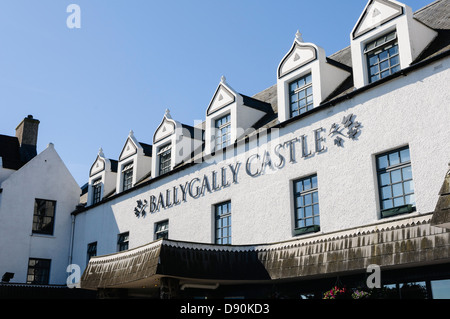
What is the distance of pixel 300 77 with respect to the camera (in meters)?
17.4

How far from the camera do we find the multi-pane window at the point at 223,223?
720 inches

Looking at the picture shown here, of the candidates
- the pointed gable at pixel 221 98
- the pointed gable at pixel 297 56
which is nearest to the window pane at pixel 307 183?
the pointed gable at pixel 297 56

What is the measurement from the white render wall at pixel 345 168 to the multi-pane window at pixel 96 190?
26.5ft

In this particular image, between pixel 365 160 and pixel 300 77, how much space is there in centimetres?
437

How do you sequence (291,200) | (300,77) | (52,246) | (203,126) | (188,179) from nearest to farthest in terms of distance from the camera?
1. (291,200)
2. (300,77)
3. (188,179)
4. (203,126)
5. (52,246)

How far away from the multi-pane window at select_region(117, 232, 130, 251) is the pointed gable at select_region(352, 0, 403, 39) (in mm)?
13077

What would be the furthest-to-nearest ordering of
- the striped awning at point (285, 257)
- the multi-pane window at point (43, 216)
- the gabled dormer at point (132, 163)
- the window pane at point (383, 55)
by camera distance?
the multi-pane window at point (43, 216) → the gabled dormer at point (132, 163) → the window pane at point (383, 55) → the striped awning at point (285, 257)

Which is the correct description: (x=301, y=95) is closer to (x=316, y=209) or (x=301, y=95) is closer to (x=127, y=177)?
(x=316, y=209)

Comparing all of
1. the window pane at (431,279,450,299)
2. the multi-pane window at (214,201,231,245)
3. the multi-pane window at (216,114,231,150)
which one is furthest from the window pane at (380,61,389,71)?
the multi-pane window at (214,201,231,245)

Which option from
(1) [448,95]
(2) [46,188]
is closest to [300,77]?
(1) [448,95]

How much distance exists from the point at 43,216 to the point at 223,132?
40.7ft

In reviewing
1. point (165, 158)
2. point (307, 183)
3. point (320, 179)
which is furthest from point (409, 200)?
point (165, 158)

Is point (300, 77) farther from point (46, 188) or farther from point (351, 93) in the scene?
point (46, 188)

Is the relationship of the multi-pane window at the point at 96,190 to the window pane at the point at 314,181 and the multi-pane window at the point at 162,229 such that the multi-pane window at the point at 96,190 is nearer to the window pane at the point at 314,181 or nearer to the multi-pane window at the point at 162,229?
the multi-pane window at the point at 162,229
